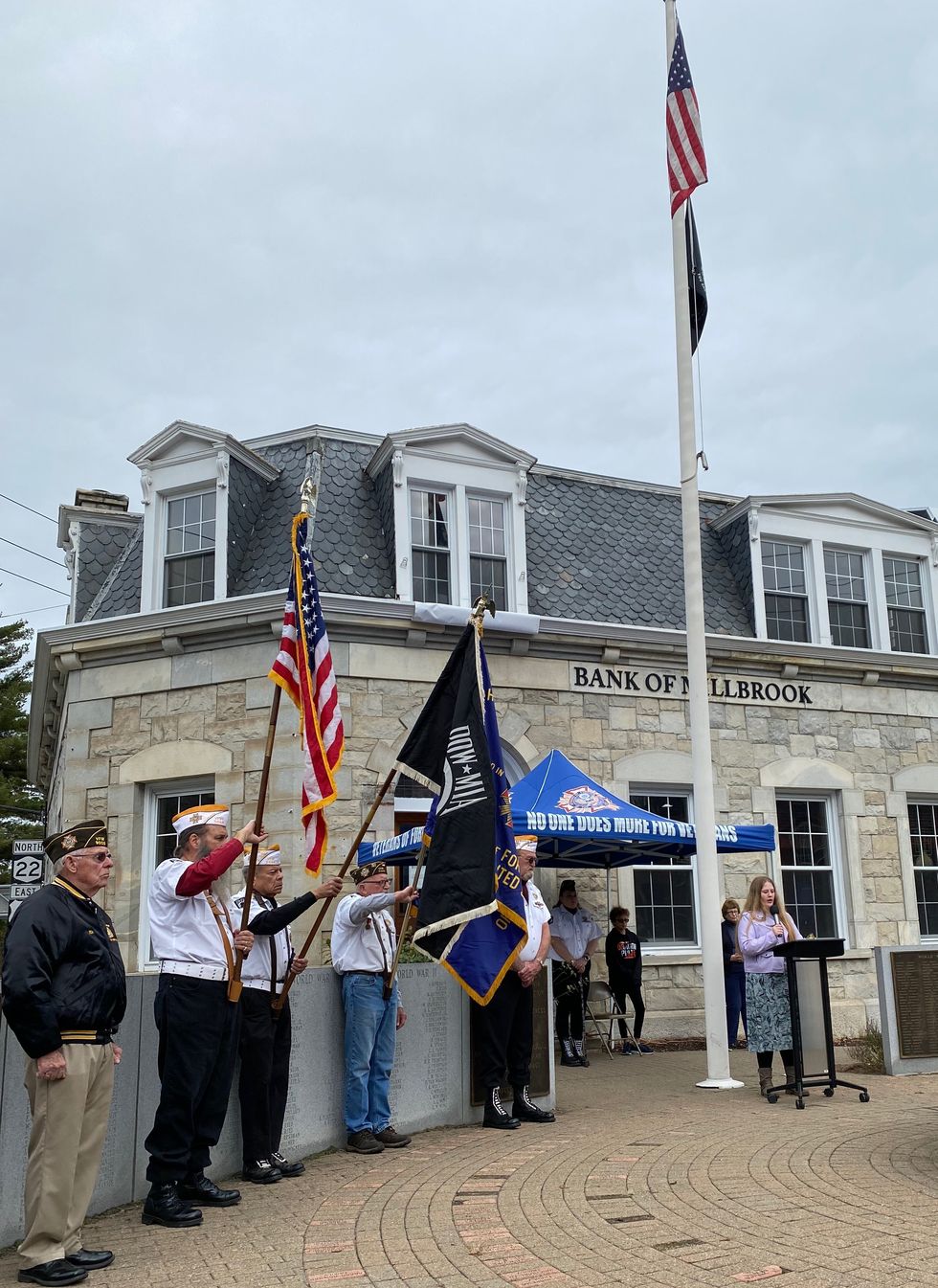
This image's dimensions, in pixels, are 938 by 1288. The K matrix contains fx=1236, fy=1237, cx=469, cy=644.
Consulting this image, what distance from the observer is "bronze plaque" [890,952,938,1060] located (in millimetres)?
11445

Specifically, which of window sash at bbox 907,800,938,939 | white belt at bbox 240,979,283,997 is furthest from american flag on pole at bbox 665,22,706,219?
window sash at bbox 907,800,938,939

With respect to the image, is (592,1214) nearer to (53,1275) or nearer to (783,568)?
(53,1275)

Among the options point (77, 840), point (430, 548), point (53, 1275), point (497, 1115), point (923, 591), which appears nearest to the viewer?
point (53, 1275)

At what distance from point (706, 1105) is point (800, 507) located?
1025 cm

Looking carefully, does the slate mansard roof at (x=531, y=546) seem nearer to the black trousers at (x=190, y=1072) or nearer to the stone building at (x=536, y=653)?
the stone building at (x=536, y=653)

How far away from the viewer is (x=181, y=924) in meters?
6.56

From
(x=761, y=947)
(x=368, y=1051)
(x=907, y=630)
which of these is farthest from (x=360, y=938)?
(x=907, y=630)

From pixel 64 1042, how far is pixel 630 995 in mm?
9949

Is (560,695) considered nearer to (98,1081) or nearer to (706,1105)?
(706,1105)

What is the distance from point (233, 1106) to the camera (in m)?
7.28

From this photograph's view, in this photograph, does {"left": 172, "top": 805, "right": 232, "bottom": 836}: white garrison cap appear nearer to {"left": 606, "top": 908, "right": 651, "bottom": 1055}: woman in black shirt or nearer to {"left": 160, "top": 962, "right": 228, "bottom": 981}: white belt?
{"left": 160, "top": 962, "right": 228, "bottom": 981}: white belt

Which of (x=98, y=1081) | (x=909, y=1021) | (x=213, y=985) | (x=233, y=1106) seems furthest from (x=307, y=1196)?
(x=909, y=1021)

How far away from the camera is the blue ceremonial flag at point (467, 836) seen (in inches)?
318

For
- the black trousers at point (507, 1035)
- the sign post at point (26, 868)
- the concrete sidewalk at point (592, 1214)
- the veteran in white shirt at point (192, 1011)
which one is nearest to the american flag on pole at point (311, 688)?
the veteran in white shirt at point (192, 1011)
